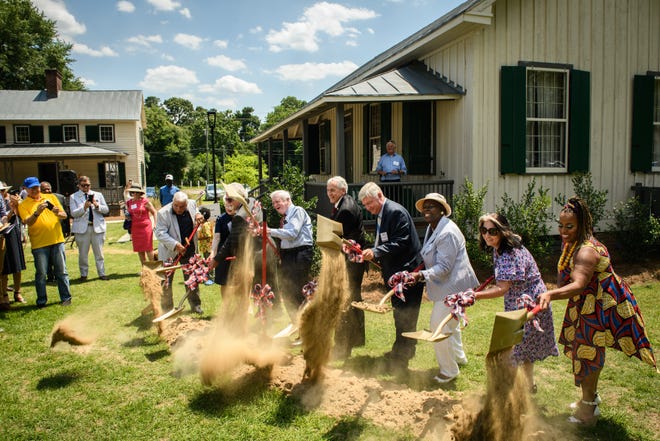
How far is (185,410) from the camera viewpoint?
4270 mm

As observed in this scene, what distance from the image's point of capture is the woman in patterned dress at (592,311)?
12.0 ft

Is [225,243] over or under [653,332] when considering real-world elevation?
over

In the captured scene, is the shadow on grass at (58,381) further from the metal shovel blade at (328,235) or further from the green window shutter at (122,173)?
the green window shutter at (122,173)

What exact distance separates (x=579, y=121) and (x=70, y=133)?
35.3 m

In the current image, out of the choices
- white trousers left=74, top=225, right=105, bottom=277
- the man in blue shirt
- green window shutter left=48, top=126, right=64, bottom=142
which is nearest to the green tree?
green window shutter left=48, top=126, right=64, bottom=142

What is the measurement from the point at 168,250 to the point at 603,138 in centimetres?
946

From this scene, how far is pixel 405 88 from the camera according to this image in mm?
10023

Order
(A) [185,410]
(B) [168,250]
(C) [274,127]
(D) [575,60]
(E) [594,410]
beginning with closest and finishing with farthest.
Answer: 1. (E) [594,410]
2. (A) [185,410]
3. (B) [168,250]
4. (D) [575,60]
5. (C) [274,127]

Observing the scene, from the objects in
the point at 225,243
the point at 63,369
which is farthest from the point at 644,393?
the point at 63,369

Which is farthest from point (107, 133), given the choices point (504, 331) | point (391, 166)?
point (504, 331)

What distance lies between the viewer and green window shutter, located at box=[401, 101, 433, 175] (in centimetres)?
1070

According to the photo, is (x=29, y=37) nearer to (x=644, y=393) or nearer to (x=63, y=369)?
(x=63, y=369)

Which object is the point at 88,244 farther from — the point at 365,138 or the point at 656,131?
the point at 656,131

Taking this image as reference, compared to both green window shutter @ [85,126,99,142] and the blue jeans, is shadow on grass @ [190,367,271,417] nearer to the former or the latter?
the blue jeans
